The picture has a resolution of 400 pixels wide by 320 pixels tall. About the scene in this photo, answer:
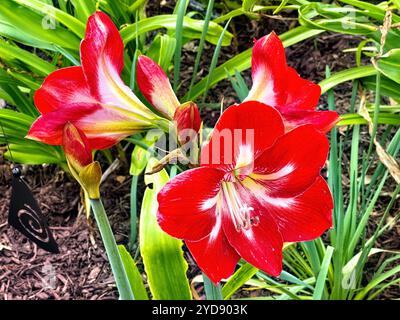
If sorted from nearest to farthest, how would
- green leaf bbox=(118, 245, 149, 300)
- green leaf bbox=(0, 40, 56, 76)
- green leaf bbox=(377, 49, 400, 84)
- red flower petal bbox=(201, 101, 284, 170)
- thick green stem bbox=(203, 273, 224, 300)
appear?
red flower petal bbox=(201, 101, 284, 170), thick green stem bbox=(203, 273, 224, 300), green leaf bbox=(118, 245, 149, 300), green leaf bbox=(377, 49, 400, 84), green leaf bbox=(0, 40, 56, 76)

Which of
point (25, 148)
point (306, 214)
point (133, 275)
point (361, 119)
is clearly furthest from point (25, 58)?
point (306, 214)

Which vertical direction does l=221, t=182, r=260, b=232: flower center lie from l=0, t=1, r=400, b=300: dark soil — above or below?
above

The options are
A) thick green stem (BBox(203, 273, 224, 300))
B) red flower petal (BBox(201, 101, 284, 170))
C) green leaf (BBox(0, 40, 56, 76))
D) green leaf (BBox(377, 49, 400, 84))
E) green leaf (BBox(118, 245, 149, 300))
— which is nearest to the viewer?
red flower petal (BBox(201, 101, 284, 170))

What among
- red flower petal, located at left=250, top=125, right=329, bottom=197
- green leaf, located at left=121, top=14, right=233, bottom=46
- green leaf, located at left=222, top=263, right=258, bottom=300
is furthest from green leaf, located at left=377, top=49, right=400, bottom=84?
red flower petal, located at left=250, top=125, right=329, bottom=197

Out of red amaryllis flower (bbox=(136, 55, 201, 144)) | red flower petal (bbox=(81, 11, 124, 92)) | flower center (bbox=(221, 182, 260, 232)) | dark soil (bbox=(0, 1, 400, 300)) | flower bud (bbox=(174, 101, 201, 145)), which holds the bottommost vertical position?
dark soil (bbox=(0, 1, 400, 300))

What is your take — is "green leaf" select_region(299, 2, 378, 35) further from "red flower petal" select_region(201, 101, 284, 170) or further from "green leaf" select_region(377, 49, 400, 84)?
"red flower petal" select_region(201, 101, 284, 170)

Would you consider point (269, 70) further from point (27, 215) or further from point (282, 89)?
point (27, 215)

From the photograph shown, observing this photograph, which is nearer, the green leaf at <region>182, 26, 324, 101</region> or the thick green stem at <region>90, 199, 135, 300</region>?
the thick green stem at <region>90, 199, 135, 300</region>
